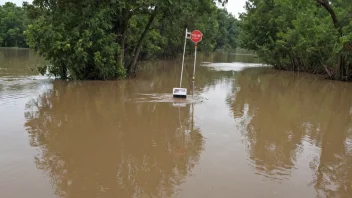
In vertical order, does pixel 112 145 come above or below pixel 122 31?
below

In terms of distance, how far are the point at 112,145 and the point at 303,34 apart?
74.2 ft

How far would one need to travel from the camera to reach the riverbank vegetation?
20.0 m

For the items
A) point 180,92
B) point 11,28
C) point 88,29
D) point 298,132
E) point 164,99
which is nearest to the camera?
point 298,132

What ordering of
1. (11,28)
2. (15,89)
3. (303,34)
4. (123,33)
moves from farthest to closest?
(11,28) < (303,34) < (123,33) < (15,89)

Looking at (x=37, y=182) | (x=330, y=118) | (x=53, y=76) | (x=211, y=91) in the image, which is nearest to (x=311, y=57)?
(x=211, y=91)

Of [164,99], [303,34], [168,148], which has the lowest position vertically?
[168,148]

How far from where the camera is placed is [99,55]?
15.7 metres

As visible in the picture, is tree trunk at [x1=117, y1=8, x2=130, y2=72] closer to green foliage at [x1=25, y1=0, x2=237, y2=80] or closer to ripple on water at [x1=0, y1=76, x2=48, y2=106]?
green foliage at [x1=25, y1=0, x2=237, y2=80]

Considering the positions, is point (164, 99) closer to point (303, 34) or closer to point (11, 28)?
point (303, 34)

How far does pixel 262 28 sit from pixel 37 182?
1201 inches

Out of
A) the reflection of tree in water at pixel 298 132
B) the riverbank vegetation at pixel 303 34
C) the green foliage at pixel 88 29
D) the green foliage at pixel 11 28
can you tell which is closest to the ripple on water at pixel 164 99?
the reflection of tree in water at pixel 298 132

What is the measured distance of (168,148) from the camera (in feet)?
21.2

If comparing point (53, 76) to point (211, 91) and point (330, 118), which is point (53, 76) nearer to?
point (211, 91)

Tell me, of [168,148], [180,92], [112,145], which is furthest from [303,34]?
[112,145]
